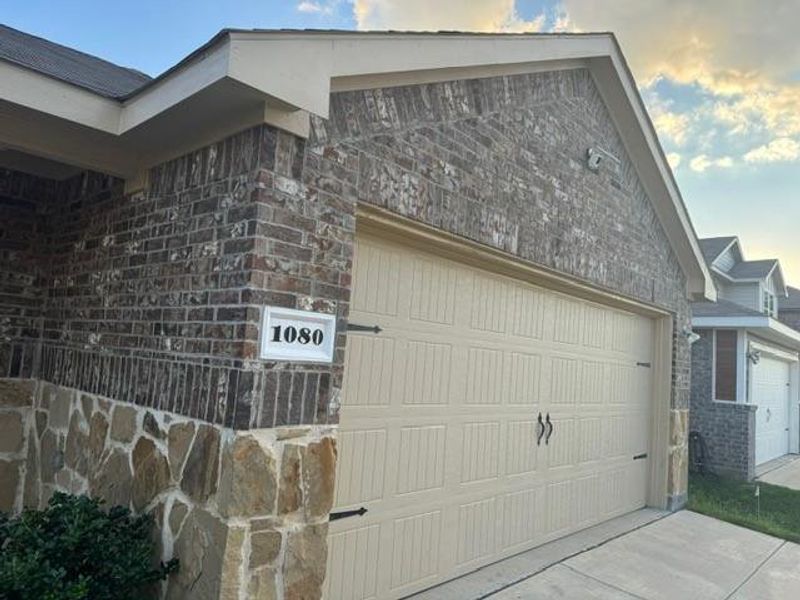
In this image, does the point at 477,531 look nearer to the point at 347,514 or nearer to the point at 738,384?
the point at 347,514

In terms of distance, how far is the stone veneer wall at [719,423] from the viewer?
11.1 metres

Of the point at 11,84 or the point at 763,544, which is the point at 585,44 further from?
the point at 763,544

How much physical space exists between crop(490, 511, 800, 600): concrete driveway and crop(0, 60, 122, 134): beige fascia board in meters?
4.00

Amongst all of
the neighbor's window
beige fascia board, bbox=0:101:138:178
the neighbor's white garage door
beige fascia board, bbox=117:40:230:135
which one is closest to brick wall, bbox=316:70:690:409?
beige fascia board, bbox=117:40:230:135

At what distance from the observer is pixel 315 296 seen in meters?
2.95

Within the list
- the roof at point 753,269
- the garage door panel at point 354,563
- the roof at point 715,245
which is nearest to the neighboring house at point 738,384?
the roof at point 753,269

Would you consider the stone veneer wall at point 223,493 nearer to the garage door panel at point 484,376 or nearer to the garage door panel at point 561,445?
the garage door panel at point 484,376

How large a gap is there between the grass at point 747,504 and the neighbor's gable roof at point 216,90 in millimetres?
6260

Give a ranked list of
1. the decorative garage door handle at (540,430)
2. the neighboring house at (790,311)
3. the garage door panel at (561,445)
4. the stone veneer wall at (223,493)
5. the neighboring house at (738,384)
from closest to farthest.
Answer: the stone veneer wall at (223,493) → the decorative garage door handle at (540,430) → the garage door panel at (561,445) → the neighboring house at (738,384) → the neighboring house at (790,311)

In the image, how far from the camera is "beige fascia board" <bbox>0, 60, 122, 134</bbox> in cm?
254

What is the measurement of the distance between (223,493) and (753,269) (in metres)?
17.7

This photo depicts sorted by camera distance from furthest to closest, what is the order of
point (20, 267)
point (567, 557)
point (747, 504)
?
point (747, 504)
point (567, 557)
point (20, 267)

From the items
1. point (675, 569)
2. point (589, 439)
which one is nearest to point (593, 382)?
point (589, 439)

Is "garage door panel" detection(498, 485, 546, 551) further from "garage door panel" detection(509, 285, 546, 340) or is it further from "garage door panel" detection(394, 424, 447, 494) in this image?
"garage door panel" detection(509, 285, 546, 340)
